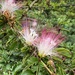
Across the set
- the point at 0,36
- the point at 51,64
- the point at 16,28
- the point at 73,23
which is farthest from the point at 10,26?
the point at 73,23

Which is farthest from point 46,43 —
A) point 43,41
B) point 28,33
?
point 28,33

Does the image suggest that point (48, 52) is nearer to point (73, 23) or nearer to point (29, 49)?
point (29, 49)

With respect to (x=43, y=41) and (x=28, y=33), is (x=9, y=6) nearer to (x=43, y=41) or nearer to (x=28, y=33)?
(x=28, y=33)

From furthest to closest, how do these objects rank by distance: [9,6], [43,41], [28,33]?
[9,6], [28,33], [43,41]

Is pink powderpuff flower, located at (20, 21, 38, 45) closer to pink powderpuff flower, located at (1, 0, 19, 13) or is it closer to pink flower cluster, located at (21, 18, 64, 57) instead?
pink flower cluster, located at (21, 18, 64, 57)

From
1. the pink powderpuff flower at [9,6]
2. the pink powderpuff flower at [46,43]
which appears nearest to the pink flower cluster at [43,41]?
the pink powderpuff flower at [46,43]

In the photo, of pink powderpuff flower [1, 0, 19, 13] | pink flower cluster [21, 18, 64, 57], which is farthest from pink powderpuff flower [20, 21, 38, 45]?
pink powderpuff flower [1, 0, 19, 13]

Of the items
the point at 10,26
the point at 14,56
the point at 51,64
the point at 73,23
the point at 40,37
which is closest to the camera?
the point at 51,64
